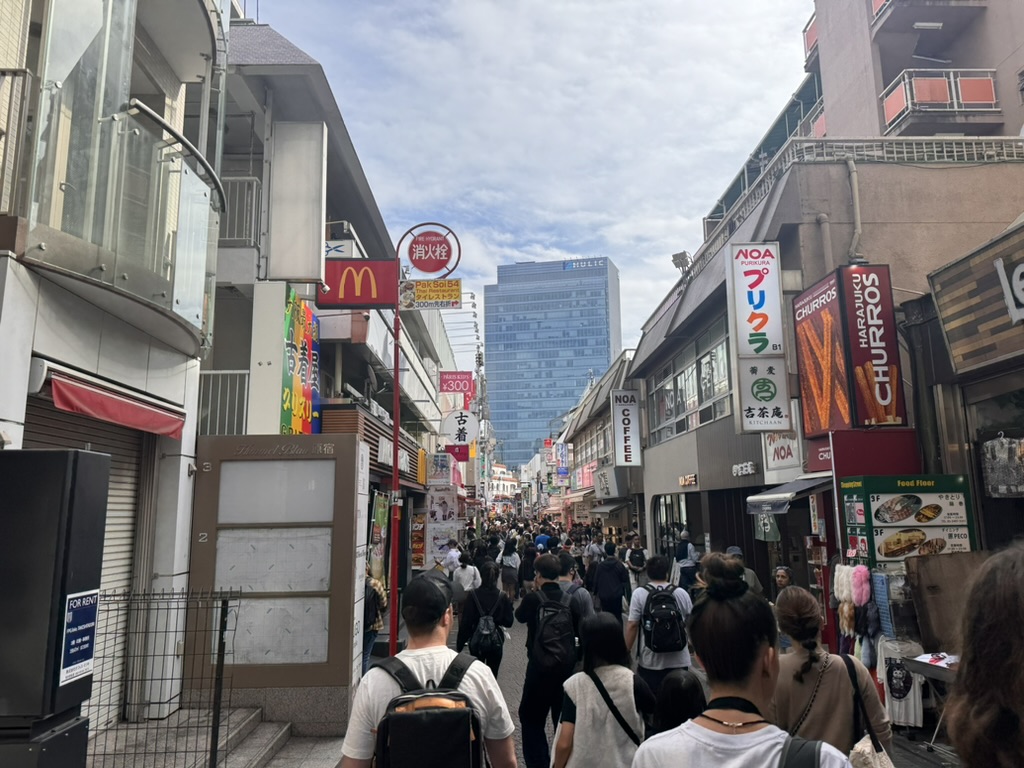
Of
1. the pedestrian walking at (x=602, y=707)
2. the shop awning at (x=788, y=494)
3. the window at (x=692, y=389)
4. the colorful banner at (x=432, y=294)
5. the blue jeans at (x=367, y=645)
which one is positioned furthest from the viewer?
the window at (x=692, y=389)

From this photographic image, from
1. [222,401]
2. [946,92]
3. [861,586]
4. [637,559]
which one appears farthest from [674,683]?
[946,92]

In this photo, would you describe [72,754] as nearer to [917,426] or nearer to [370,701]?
[370,701]

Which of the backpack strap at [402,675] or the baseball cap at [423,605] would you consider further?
the baseball cap at [423,605]

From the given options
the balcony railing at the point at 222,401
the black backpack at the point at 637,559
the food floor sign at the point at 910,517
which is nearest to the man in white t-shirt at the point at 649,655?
the food floor sign at the point at 910,517

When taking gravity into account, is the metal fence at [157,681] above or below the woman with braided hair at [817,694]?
below

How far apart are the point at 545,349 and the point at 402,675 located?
192 metres

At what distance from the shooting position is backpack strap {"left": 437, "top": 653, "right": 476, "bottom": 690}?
3.10m

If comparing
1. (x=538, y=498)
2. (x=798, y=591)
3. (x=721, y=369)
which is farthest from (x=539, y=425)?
(x=798, y=591)

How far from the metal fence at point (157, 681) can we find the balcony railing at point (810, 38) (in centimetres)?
2599

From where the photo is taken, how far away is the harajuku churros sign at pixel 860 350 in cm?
1005

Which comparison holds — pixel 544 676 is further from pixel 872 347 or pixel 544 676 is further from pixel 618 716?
pixel 872 347

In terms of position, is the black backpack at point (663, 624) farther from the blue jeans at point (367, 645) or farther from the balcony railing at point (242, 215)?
the balcony railing at point (242, 215)

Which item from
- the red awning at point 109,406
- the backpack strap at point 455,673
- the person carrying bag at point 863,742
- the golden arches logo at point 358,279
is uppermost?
the golden arches logo at point 358,279

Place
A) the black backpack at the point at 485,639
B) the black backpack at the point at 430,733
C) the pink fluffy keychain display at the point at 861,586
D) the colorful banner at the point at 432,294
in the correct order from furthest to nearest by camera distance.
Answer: the colorful banner at the point at 432,294, the pink fluffy keychain display at the point at 861,586, the black backpack at the point at 485,639, the black backpack at the point at 430,733
